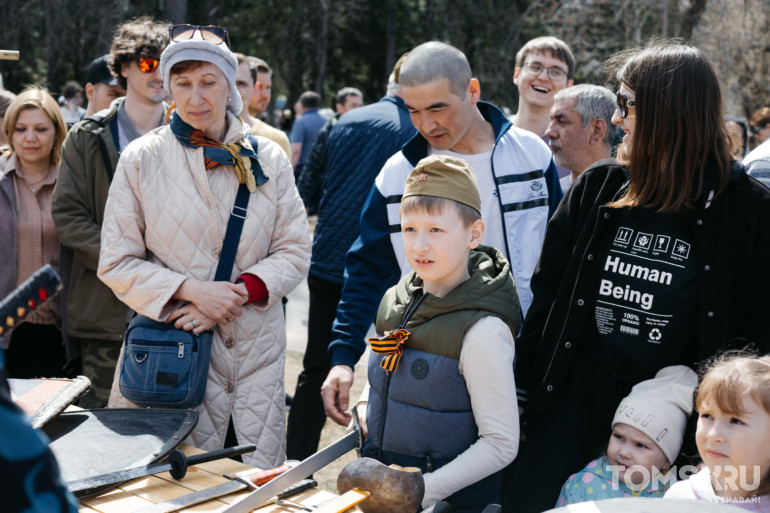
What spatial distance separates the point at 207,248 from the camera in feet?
8.36

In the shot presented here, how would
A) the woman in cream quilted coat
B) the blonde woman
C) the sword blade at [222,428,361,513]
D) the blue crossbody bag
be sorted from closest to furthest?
the sword blade at [222,428,361,513] < the blue crossbody bag < the woman in cream quilted coat < the blonde woman

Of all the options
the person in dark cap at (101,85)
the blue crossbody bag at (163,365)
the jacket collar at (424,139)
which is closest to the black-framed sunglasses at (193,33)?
the jacket collar at (424,139)

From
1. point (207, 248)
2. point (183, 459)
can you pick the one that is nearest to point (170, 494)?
point (183, 459)

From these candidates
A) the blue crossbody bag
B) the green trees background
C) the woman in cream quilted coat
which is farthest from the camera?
the green trees background

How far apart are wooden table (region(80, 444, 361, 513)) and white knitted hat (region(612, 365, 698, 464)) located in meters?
0.79

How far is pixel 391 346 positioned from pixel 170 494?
623 mm


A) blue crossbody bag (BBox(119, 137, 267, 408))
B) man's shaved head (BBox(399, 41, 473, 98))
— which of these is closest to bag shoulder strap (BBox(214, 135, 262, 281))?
blue crossbody bag (BBox(119, 137, 267, 408))

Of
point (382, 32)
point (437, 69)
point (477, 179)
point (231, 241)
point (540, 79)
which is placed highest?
point (382, 32)

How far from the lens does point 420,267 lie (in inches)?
78.9

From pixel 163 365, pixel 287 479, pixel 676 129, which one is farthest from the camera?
pixel 163 365

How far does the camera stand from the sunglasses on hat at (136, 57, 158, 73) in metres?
3.43

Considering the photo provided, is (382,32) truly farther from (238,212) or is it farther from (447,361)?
(447,361)

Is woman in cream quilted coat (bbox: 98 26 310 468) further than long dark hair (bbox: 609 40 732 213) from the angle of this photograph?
Yes

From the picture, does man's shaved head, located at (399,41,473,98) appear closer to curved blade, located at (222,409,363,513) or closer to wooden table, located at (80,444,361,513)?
curved blade, located at (222,409,363,513)
